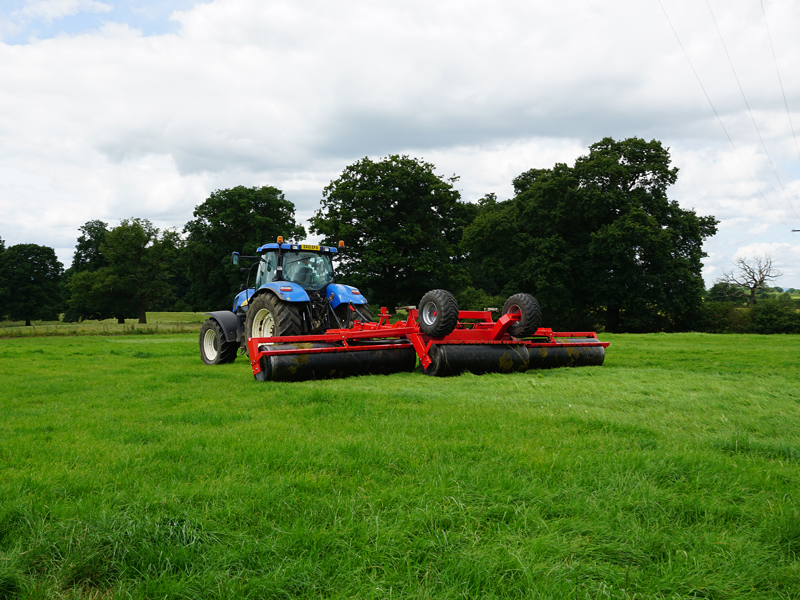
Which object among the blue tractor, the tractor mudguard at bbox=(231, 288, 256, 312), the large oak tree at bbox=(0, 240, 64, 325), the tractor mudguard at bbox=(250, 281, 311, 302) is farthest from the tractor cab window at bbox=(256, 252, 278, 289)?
the large oak tree at bbox=(0, 240, 64, 325)

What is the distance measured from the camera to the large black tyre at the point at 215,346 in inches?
442

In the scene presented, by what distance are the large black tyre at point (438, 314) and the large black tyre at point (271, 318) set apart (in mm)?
2090

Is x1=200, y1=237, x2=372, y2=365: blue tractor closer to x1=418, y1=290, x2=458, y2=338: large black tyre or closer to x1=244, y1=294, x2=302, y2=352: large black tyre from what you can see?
x1=244, y1=294, x2=302, y2=352: large black tyre

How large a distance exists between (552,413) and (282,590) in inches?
149

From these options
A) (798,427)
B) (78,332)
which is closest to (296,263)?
(798,427)

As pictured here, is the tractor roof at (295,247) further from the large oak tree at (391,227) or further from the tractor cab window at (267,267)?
the large oak tree at (391,227)

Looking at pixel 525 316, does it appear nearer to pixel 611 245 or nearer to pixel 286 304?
pixel 286 304

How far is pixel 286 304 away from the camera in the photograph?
30.4 ft

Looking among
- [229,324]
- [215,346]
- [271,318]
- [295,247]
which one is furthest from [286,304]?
[215,346]

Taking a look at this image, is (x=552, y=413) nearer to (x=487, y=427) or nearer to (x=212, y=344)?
(x=487, y=427)

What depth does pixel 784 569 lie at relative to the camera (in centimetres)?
235

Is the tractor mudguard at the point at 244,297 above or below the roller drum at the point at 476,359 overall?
above

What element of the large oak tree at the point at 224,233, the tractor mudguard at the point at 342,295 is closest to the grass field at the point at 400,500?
the tractor mudguard at the point at 342,295

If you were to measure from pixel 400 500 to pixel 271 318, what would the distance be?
720 cm
